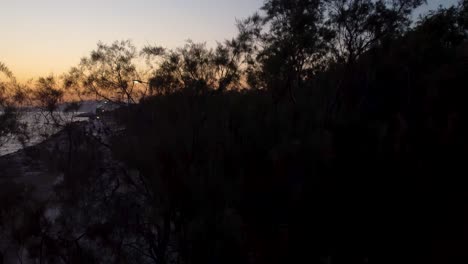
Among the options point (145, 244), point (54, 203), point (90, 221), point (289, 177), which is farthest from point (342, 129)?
point (54, 203)

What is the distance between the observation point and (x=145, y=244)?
556 inches

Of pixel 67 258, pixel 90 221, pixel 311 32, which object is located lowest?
pixel 67 258

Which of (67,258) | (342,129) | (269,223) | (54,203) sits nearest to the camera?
(269,223)

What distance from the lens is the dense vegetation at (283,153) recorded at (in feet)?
32.7

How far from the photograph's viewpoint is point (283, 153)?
38.6 ft

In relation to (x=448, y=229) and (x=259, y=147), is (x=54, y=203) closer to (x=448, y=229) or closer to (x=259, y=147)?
(x=259, y=147)

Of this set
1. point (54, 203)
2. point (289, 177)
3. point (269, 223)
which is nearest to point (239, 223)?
point (269, 223)

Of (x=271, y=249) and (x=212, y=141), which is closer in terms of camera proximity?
(x=271, y=249)

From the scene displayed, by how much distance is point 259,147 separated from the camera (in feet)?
44.7

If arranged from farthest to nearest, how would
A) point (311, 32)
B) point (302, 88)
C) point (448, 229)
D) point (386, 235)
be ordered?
point (302, 88) < point (311, 32) < point (386, 235) < point (448, 229)

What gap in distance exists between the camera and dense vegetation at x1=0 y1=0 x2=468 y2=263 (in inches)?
393

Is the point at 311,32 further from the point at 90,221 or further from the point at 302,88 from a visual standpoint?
the point at 90,221

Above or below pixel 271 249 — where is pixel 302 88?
above

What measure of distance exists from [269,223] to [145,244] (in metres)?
4.86
